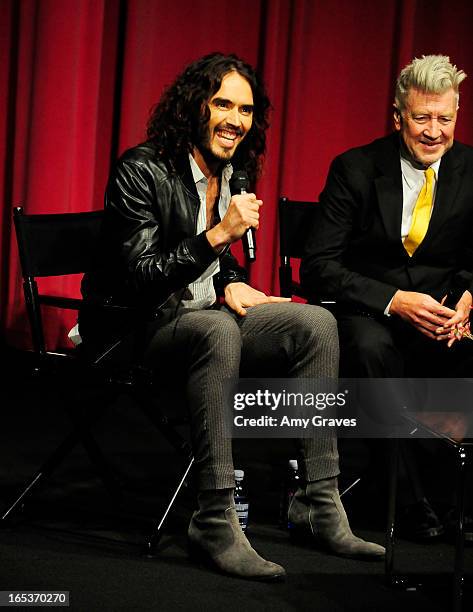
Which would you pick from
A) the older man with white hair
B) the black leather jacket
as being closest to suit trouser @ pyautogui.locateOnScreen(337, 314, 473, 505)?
the older man with white hair

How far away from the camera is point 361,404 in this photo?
283 cm

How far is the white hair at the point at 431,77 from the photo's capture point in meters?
2.98

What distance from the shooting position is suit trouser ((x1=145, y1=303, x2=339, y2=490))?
2.45 meters

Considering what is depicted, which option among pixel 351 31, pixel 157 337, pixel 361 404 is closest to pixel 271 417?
pixel 361 404

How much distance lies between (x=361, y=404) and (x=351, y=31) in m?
2.64

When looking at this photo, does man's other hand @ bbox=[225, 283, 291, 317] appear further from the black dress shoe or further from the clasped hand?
the black dress shoe

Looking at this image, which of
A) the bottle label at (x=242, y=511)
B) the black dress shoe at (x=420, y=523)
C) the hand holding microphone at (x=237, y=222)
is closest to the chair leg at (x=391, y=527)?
the black dress shoe at (x=420, y=523)

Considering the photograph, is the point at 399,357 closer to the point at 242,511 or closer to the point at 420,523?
the point at 420,523

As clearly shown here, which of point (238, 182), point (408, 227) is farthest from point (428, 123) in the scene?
point (238, 182)

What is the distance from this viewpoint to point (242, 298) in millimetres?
2781

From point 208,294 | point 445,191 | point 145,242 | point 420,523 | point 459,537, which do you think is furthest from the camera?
point 445,191

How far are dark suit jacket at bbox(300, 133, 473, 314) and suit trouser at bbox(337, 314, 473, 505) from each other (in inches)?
6.7

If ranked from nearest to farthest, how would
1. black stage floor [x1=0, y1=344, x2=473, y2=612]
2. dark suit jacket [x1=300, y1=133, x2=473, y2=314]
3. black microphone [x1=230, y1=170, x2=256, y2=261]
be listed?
black stage floor [x1=0, y1=344, x2=473, y2=612] < black microphone [x1=230, y1=170, x2=256, y2=261] < dark suit jacket [x1=300, y1=133, x2=473, y2=314]

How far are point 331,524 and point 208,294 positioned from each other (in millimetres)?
721
